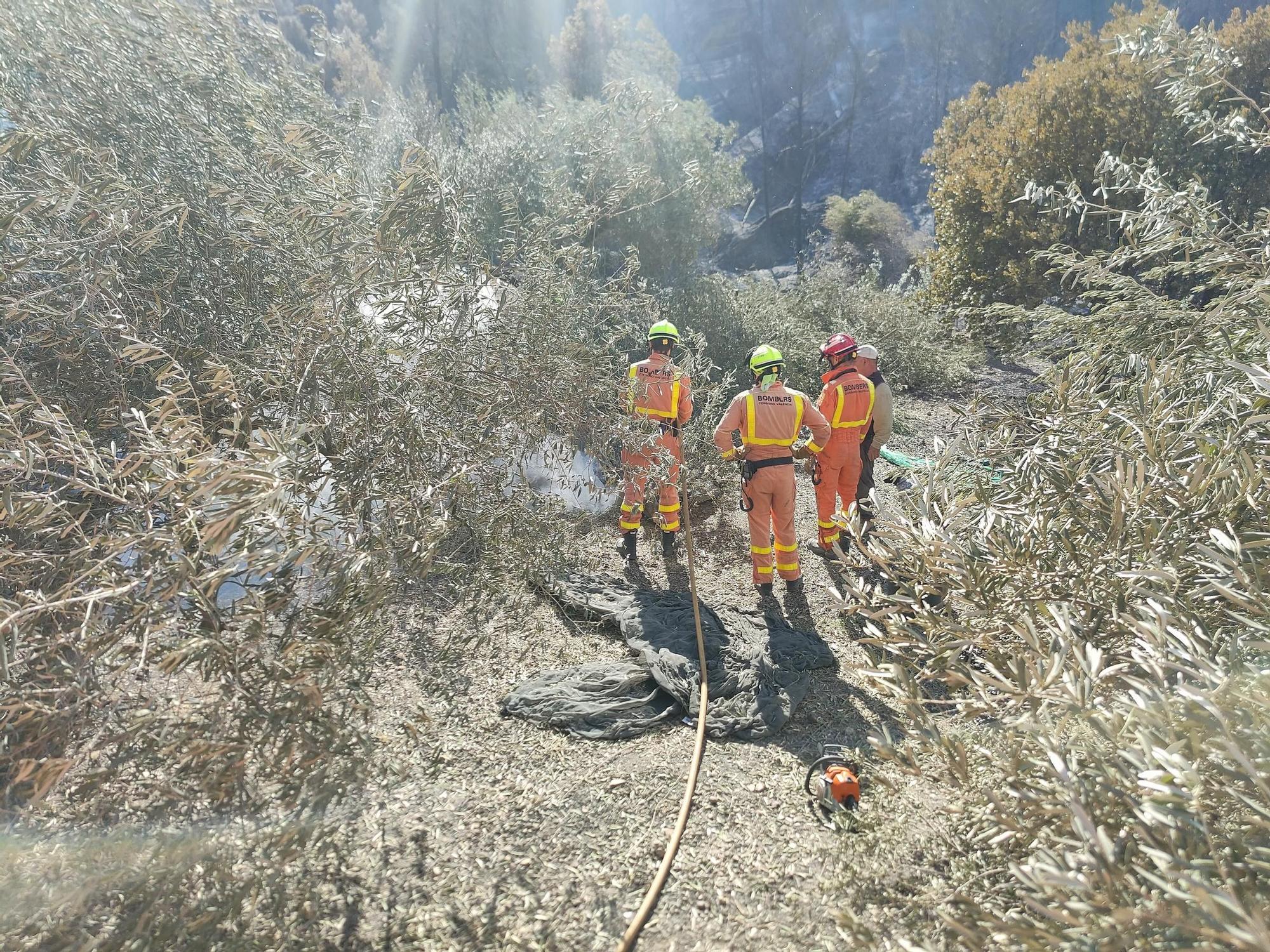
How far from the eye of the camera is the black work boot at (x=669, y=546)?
6.07 metres

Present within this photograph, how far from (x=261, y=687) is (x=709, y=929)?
6.08 feet

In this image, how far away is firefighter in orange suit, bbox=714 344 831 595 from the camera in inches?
203

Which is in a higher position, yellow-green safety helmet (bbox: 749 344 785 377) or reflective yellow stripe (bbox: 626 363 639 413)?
yellow-green safety helmet (bbox: 749 344 785 377)

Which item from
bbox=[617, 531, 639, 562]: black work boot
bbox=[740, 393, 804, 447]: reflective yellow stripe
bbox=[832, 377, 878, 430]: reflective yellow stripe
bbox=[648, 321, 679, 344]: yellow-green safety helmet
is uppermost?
bbox=[648, 321, 679, 344]: yellow-green safety helmet

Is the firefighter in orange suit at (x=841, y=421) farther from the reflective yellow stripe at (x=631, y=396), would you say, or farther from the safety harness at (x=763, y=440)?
the reflective yellow stripe at (x=631, y=396)

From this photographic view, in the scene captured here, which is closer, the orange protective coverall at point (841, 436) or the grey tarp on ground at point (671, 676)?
the grey tarp on ground at point (671, 676)

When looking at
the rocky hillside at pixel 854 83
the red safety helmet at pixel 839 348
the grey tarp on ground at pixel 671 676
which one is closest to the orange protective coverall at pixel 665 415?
the grey tarp on ground at pixel 671 676

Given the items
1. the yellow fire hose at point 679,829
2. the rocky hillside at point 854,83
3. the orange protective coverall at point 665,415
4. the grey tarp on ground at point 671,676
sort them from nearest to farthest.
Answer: the yellow fire hose at point 679,829, the grey tarp on ground at point 671,676, the orange protective coverall at point 665,415, the rocky hillside at point 854,83

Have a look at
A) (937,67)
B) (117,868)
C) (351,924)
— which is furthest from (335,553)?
(937,67)

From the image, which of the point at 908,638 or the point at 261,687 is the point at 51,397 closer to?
the point at 261,687

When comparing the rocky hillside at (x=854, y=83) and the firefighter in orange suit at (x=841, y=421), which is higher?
the rocky hillside at (x=854, y=83)

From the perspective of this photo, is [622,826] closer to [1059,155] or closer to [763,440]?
[763,440]

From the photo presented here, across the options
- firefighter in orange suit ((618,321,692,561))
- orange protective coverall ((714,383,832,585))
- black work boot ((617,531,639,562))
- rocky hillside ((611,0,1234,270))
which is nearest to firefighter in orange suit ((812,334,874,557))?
orange protective coverall ((714,383,832,585))

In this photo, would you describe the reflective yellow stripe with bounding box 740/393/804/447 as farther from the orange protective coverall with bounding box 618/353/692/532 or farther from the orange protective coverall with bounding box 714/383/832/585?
the orange protective coverall with bounding box 618/353/692/532
